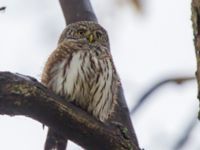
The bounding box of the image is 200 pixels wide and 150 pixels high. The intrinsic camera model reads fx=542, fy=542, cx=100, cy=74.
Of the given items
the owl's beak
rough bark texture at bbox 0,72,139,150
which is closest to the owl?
the owl's beak

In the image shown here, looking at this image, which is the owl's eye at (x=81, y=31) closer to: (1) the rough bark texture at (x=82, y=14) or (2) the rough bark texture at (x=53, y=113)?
(1) the rough bark texture at (x=82, y=14)

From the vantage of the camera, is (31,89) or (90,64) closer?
(31,89)

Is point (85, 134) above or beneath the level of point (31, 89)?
beneath

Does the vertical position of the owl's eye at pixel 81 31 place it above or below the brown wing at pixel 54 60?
above

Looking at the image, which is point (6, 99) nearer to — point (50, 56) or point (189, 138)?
point (189, 138)

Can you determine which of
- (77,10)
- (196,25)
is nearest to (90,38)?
(77,10)

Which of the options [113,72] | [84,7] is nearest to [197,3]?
[84,7]

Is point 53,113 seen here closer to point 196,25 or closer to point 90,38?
point 196,25

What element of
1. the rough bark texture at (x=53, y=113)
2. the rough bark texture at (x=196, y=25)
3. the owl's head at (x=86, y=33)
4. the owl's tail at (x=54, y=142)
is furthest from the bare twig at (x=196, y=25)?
the owl's head at (x=86, y=33)
